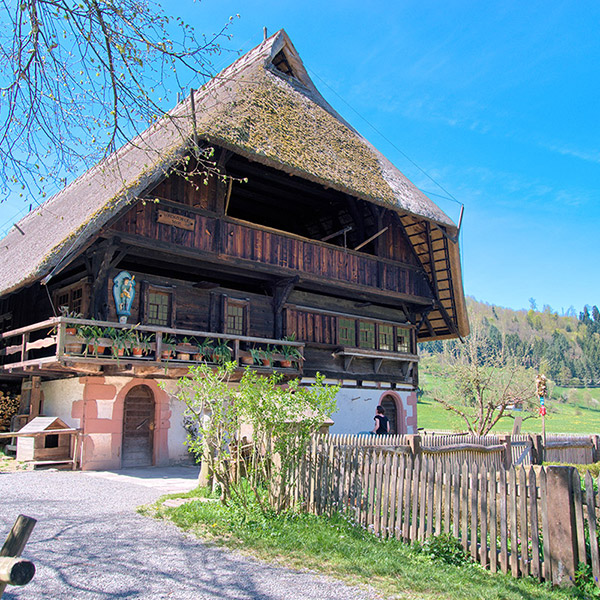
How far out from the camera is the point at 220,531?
287 inches

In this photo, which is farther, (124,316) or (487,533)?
(124,316)

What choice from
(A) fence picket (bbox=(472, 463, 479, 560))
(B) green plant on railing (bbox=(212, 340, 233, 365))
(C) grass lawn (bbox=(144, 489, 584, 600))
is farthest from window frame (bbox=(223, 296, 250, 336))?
(A) fence picket (bbox=(472, 463, 479, 560))

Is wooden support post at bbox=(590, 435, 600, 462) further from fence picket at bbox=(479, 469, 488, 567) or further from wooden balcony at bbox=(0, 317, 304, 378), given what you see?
fence picket at bbox=(479, 469, 488, 567)

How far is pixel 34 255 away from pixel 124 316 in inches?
111

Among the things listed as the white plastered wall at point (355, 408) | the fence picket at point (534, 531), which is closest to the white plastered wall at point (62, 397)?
the white plastered wall at point (355, 408)

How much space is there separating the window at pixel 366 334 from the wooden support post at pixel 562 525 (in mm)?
13772

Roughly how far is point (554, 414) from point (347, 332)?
59899 millimetres

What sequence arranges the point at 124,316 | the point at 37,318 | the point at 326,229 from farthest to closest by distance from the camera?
the point at 326,229 → the point at 37,318 → the point at 124,316

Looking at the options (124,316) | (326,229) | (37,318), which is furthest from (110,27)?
(326,229)

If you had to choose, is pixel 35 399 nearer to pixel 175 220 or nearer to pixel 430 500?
pixel 175 220

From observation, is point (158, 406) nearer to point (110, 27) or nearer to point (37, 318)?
point (37, 318)

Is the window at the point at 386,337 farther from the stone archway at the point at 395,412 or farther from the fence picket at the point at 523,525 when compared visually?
the fence picket at the point at 523,525

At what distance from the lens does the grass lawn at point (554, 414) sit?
49872mm

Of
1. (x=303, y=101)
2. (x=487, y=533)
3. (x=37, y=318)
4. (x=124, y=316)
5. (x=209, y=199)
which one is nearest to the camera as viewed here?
(x=487, y=533)
